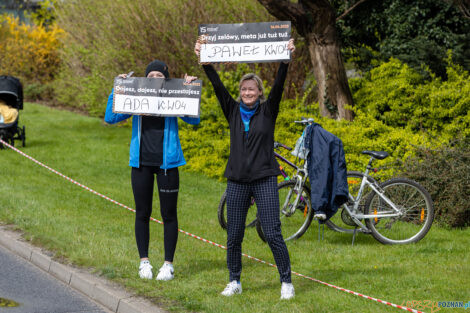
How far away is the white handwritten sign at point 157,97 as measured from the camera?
5836mm

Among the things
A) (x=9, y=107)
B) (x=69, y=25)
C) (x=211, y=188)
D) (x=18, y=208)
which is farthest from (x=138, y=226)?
(x=69, y=25)

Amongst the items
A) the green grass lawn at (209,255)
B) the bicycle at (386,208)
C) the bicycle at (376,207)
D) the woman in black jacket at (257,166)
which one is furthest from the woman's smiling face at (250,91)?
the bicycle at (386,208)

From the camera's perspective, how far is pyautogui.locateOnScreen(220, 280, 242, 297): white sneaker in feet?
17.6

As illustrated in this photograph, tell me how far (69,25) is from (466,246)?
1789cm

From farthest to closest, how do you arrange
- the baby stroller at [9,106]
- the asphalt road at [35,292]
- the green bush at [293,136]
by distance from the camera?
the baby stroller at [9,106]
the green bush at [293,136]
the asphalt road at [35,292]

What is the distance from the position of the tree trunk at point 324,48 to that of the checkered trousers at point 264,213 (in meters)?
7.16

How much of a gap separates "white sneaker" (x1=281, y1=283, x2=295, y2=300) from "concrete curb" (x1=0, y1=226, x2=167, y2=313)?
100 centimetres

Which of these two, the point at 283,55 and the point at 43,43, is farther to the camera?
the point at 43,43

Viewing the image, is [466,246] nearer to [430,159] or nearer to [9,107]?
[430,159]

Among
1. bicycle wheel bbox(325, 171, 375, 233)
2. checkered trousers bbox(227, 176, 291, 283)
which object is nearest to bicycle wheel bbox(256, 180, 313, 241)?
bicycle wheel bbox(325, 171, 375, 233)

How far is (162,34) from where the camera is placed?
16250 mm

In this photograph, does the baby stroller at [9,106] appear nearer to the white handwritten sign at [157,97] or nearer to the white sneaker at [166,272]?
the white handwritten sign at [157,97]

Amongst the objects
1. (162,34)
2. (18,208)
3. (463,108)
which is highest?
(162,34)

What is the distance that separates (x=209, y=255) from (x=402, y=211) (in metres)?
2.33
